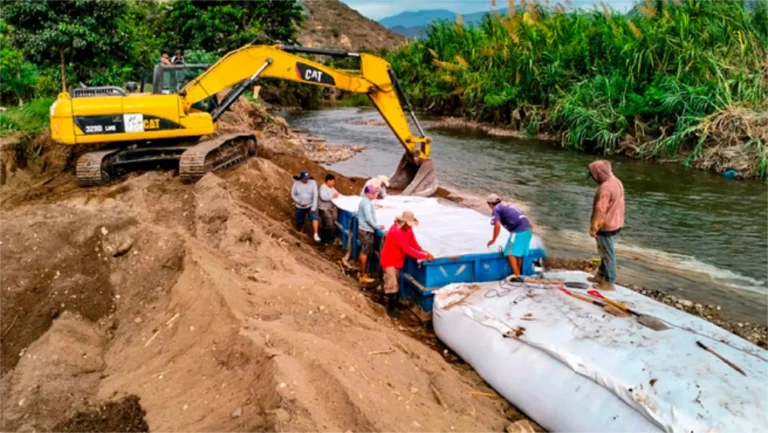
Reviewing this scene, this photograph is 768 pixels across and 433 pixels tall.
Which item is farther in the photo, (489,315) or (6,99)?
(6,99)

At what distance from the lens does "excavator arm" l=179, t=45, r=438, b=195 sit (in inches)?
428

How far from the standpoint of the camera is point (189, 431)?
13.0 feet

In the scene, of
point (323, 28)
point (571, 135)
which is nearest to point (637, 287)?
point (571, 135)

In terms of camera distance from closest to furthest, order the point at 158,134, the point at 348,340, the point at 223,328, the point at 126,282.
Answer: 1. the point at 223,328
2. the point at 348,340
3. the point at 126,282
4. the point at 158,134

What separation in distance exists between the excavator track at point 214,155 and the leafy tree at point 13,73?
7.04m

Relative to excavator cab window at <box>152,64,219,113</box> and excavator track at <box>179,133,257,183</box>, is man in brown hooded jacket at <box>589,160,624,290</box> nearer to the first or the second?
excavator track at <box>179,133,257,183</box>

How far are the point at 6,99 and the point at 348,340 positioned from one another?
15.9 meters

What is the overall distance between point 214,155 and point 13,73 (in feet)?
28.0

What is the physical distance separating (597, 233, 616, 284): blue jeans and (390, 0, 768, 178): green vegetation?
36.0 ft

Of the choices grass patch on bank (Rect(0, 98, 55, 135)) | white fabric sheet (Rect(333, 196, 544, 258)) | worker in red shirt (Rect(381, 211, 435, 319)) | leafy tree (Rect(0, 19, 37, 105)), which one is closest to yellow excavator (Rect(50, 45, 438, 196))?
white fabric sheet (Rect(333, 196, 544, 258))

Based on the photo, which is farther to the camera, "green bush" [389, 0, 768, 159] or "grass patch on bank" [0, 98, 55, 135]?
"green bush" [389, 0, 768, 159]

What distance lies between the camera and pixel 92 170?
10.2 m

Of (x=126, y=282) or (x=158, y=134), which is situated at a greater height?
(x=158, y=134)

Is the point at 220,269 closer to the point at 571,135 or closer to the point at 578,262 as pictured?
the point at 578,262
